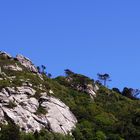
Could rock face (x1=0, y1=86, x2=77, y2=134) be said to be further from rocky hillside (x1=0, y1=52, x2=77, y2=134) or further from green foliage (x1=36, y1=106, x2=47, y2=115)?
green foliage (x1=36, y1=106, x2=47, y2=115)

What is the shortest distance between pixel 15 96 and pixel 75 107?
22661 mm

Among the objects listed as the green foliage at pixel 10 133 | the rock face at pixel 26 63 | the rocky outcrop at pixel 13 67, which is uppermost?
the rock face at pixel 26 63

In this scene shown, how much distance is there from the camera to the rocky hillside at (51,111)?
147 m

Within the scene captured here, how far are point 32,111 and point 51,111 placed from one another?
6.06 meters

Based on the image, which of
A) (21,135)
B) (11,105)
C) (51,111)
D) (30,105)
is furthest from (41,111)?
(21,135)

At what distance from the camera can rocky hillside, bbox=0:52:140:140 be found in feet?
484

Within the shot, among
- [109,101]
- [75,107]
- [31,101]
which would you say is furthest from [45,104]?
[109,101]

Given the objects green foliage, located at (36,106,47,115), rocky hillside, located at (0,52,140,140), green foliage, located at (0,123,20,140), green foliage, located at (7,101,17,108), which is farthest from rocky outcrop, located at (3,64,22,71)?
green foliage, located at (0,123,20,140)

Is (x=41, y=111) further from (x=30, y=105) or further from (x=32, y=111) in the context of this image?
(x=30, y=105)

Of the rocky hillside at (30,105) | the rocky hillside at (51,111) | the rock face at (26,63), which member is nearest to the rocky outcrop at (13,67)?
the rocky hillside at (51,111)

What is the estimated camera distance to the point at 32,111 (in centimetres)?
15512

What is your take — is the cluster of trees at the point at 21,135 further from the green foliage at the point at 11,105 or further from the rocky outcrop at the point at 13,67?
the rocky outcrop at the point at 13,67

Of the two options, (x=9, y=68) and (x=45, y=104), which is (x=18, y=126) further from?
(x=9, y=68)

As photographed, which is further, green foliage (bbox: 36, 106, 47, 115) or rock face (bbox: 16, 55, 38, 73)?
rock face (bbox: 16, 55, 38, 73)
